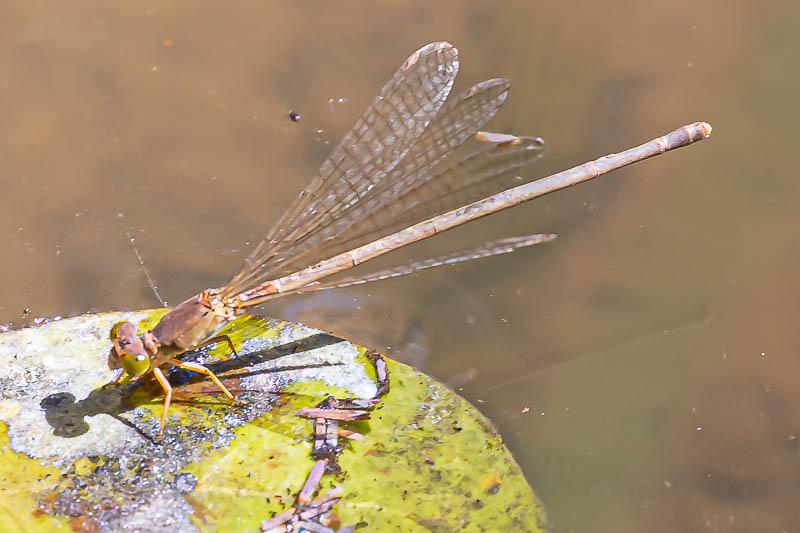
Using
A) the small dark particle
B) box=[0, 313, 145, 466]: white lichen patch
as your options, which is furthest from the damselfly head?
the small dark particle

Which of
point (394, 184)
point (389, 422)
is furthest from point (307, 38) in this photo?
point (389, 422)

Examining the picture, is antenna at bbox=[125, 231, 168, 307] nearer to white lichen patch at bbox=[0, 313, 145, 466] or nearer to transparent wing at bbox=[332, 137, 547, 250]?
white lichen patch at bbox=[0, 313, 145, 466]

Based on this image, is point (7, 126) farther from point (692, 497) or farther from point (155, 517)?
point (692, 497)

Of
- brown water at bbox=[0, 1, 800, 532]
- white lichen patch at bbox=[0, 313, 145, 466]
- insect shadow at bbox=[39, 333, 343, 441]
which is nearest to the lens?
white lichen patch at bbox=[0, 313, 145, 466]

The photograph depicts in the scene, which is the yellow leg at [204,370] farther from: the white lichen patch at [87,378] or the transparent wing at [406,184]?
the transparent wing at [406,184]

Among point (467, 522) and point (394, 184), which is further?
point (394, 184)

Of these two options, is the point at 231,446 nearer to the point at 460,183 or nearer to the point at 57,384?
the point at 57,384
